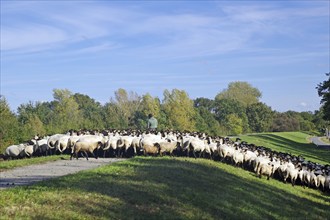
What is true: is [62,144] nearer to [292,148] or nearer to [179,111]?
[292,148]

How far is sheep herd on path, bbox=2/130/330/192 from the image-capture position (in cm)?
2619

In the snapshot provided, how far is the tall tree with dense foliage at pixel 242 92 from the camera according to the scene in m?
142

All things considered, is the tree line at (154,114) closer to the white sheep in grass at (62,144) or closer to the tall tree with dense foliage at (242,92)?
the tall tree with dense foliage at (242,92)

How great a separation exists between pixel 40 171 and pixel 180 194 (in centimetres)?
744

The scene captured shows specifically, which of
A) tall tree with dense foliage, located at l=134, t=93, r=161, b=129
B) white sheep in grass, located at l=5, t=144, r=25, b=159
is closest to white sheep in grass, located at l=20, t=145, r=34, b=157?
white sheep in grass, located at l=5, t=144, r=25, b=159

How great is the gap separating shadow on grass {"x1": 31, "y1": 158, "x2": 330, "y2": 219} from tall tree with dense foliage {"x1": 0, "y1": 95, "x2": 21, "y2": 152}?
16.4 metres

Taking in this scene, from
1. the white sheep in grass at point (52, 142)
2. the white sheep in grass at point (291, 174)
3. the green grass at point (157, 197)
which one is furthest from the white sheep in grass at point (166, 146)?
the white sheep in grass at point (52, 142)

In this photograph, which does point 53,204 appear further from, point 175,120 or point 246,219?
point 175,120

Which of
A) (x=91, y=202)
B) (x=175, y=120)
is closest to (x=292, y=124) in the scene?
(x=175, y=120)

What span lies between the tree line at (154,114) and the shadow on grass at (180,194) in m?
19.1

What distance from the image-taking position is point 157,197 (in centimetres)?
1417

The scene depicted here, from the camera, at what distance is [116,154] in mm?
27859

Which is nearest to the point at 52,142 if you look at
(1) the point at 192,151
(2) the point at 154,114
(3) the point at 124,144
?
(3) the point at 124,144

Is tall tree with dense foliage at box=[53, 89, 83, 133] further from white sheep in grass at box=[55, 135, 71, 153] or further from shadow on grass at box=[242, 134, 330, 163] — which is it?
shadow on grass at box=[242, 134, 330, 163]
